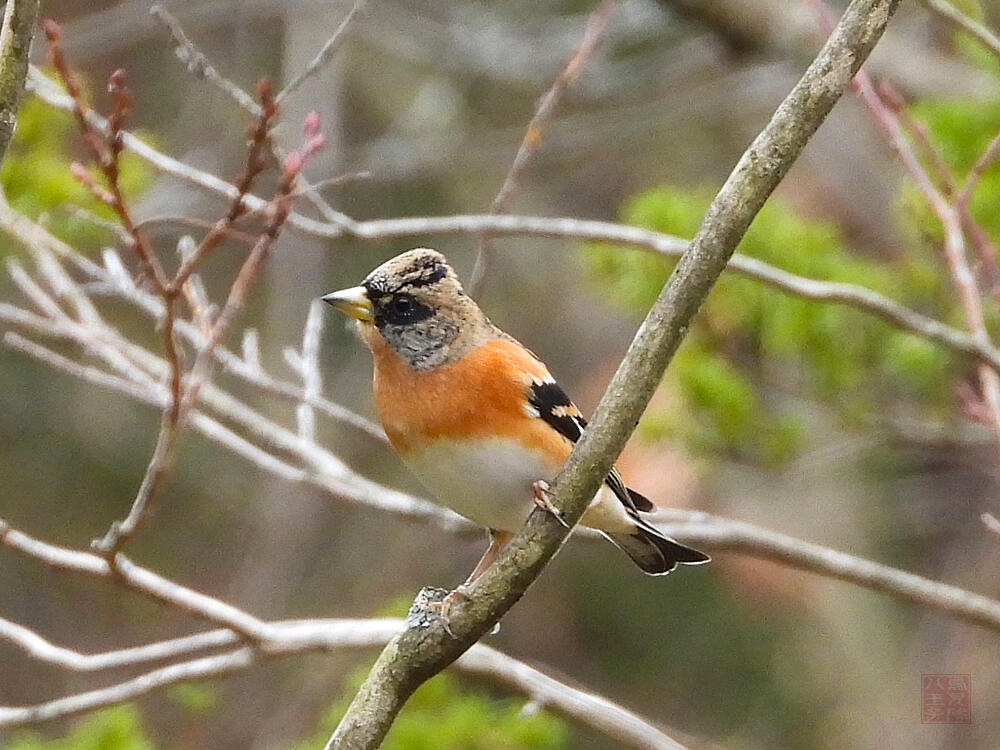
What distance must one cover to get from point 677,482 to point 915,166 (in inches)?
119

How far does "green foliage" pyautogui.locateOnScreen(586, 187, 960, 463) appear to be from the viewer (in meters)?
4.45

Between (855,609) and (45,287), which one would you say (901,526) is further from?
(45,287)

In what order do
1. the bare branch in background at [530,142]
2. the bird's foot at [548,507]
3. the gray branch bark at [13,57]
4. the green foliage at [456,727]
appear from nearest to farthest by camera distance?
the gray branch bark at [13,57]
the bird's foot at [548,507]
the bare branch in background at [530,142]
the green foliage at [456,727]

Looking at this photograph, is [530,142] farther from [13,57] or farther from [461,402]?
[13,57]

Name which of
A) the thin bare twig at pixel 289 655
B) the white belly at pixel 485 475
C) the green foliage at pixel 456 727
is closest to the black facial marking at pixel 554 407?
the white belly at pixel 485 475

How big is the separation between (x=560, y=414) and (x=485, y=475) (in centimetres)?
33

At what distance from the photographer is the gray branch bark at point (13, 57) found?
2.00 metres

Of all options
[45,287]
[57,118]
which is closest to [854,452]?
[57,118]

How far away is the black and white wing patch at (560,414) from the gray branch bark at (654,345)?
95 cm

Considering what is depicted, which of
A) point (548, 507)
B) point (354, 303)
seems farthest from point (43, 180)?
point (548, 507)

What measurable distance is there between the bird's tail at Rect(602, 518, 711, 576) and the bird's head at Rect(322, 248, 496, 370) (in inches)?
27.5

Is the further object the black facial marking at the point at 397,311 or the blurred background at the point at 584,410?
the blurred background at the point at 584,410

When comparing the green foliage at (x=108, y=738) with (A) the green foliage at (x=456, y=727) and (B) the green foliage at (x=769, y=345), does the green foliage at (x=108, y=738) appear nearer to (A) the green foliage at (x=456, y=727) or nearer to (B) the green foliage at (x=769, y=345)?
(A) the green foliage at (x=456, y=727)

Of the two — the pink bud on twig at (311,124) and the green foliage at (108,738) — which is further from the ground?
the pink bud on twig at (311,124)
